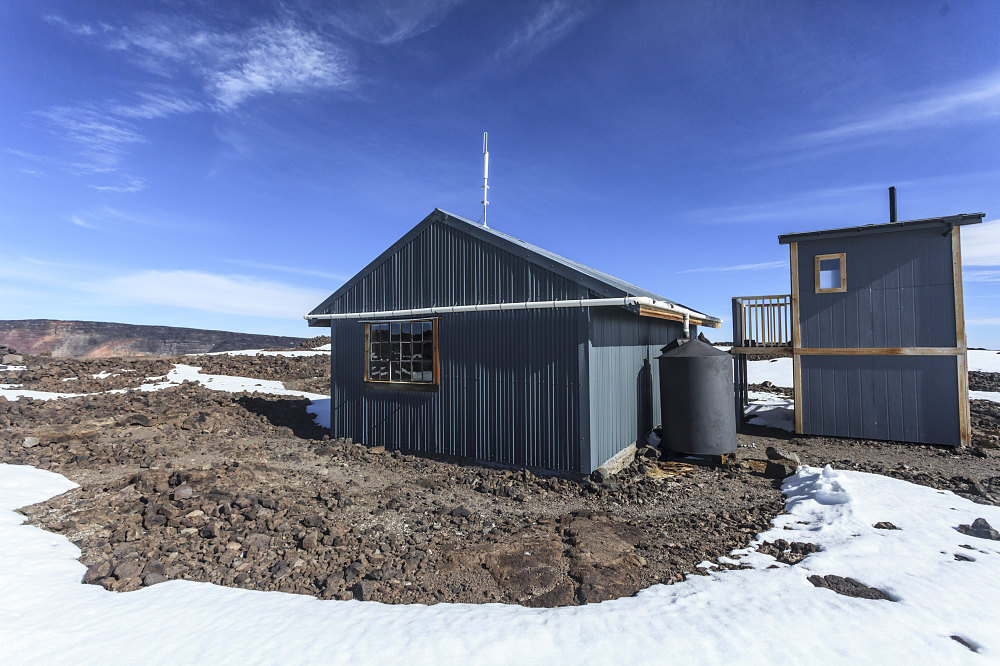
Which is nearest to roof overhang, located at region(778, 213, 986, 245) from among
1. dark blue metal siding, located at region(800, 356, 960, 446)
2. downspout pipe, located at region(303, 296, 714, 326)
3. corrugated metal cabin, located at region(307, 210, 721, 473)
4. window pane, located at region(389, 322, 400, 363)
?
dark blue metal siding, located at region(800, 356, 960, 446)

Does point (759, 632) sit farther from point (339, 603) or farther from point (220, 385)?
point (220, 385)

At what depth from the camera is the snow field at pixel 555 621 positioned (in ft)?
9.89

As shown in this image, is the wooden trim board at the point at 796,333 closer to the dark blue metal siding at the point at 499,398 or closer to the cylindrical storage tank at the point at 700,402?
the cylindrical storage tank at the point at 700,402

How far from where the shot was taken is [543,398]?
24.2ft

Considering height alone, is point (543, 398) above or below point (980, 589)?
above

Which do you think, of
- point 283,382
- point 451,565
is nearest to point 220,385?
point 283,382

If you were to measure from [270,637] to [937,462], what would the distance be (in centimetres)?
1088

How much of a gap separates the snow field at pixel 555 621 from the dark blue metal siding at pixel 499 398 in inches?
130

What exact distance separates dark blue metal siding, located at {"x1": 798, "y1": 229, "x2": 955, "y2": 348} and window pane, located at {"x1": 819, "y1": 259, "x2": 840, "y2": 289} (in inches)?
7.1

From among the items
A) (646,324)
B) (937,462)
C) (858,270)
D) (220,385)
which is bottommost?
(937,462)

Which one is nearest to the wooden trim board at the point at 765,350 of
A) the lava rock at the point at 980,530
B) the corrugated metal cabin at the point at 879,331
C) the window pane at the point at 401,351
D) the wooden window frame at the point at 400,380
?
Result: the corrugated metal cabin at the point at 879,331

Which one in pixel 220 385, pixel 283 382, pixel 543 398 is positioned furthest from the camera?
pixel 283 382

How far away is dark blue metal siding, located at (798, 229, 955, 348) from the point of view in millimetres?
9352

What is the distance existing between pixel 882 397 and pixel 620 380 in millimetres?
6238
